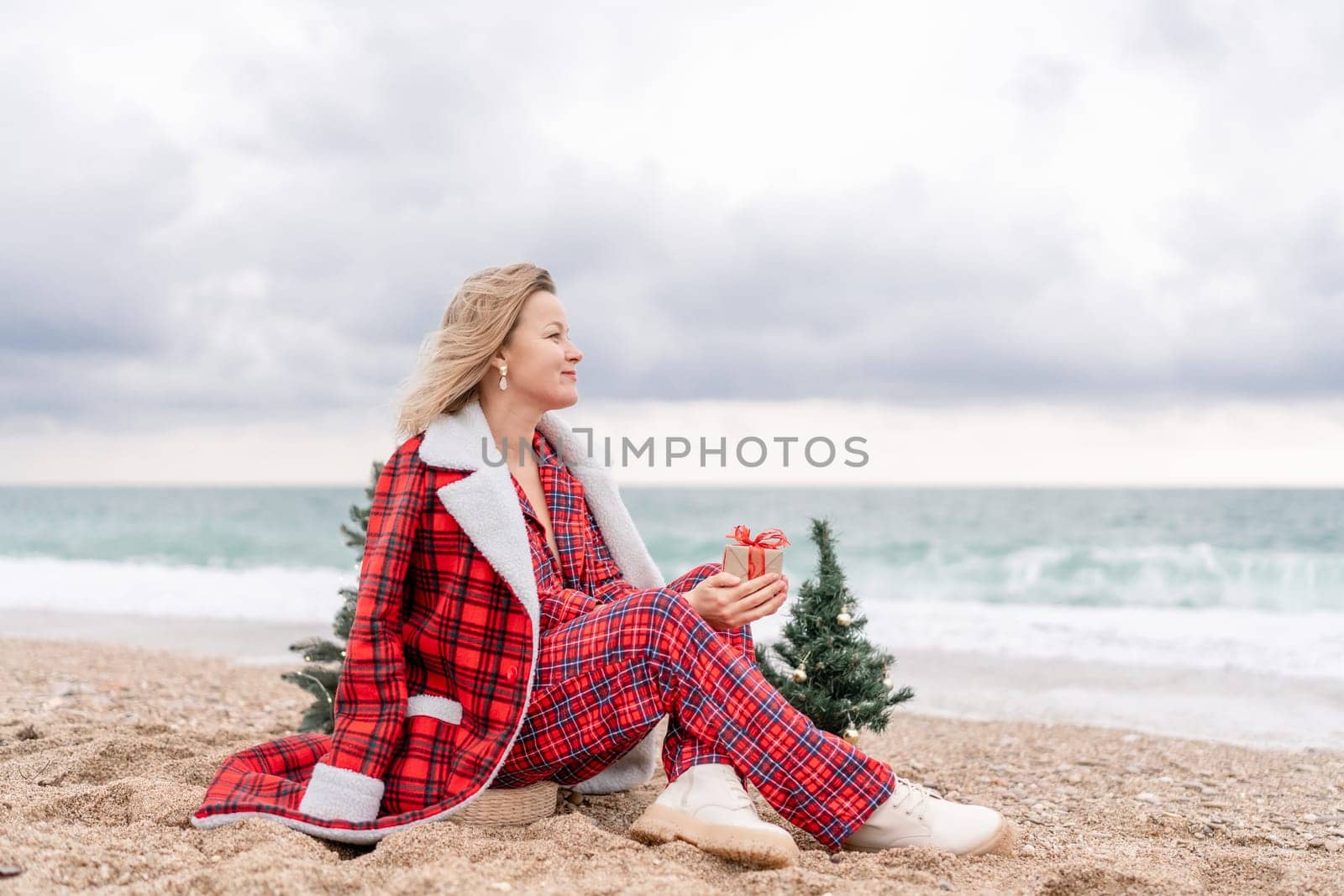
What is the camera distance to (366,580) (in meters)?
3.15

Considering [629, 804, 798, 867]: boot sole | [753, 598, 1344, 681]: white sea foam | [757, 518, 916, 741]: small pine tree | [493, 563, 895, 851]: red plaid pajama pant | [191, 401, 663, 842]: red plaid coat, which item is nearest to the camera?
[629, 804, 798, 867]: boot sole

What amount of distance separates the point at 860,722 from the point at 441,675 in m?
1.87

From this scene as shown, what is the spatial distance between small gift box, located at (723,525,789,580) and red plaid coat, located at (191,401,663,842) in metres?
0.53

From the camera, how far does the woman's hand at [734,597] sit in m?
3.22

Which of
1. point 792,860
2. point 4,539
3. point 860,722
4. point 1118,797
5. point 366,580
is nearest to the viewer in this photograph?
point 792,860

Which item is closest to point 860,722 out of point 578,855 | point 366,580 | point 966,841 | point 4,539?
point 966,841

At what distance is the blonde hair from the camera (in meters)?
3.47

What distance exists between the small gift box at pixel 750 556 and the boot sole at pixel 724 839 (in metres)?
0.75

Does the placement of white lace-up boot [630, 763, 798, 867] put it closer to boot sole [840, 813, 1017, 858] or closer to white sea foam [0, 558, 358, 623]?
boot sole [840, 813, 1017, 858]

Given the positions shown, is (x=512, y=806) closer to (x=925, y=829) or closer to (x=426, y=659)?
(x=426, y=659)

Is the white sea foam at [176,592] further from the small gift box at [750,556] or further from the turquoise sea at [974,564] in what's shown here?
the small gift box at [750,556]

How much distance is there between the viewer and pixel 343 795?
307cm

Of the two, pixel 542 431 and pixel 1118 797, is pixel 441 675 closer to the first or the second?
pixel 542 431

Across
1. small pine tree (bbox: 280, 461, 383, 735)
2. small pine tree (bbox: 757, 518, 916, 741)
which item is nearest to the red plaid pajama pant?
small pine tree (bbox: 757, 518, 916, 741)
